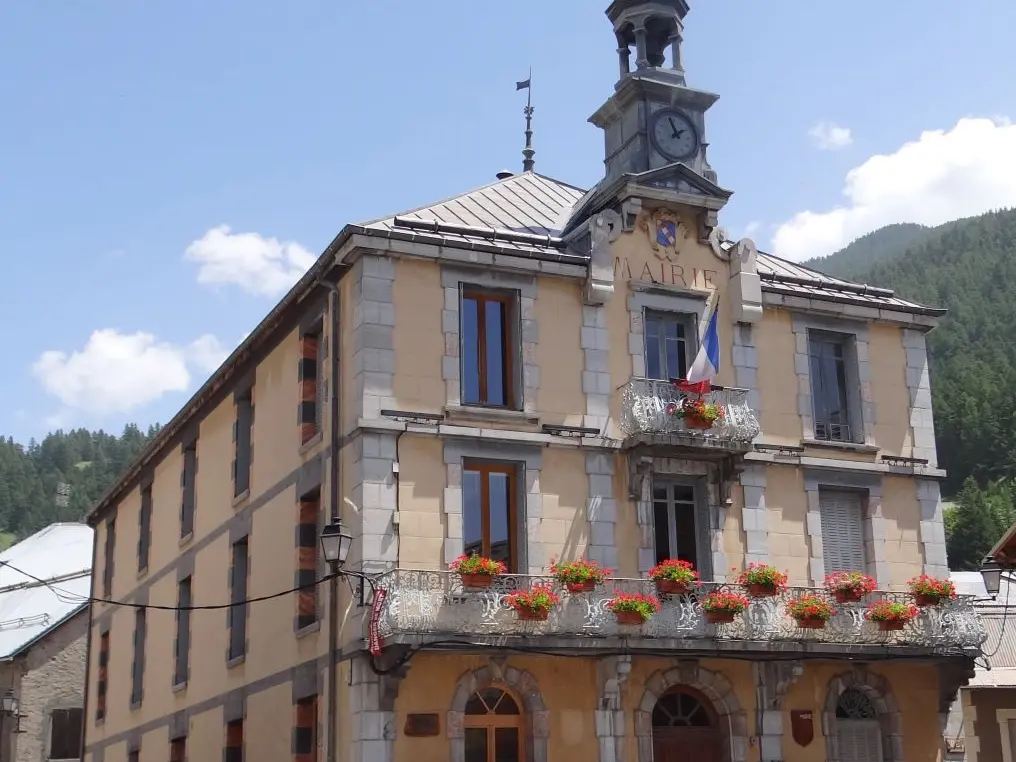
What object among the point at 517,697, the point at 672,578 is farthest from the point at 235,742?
the point at 672,578

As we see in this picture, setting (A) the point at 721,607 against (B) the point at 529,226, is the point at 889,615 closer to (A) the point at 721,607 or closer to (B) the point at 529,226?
(A) the point at 721,607

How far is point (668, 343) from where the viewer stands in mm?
23734

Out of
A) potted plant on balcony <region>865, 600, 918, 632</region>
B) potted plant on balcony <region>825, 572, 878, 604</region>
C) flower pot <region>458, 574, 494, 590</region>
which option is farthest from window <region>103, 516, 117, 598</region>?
potted plant on balcony <region>865, 600, 918, 632</region>

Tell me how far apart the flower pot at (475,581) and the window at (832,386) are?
7848 mm

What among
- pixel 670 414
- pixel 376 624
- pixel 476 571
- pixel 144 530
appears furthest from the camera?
pixel 144 530

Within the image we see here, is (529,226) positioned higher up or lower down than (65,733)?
higher up

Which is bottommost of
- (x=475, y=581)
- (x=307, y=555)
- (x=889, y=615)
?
(x=889, y=615)

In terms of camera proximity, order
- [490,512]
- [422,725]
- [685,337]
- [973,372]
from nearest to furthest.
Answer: [422,725], [490,512], [685,337], [973,372]

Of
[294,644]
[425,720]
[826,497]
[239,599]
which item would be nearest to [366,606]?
[425,720]

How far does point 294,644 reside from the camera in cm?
2247

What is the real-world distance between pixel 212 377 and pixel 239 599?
514 centimetres

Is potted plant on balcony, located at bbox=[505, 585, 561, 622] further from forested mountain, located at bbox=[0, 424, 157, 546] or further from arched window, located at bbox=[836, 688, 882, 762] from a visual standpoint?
forested mountain, located at bbox=[0, 424, 157, 546]

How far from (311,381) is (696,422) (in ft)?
21.9

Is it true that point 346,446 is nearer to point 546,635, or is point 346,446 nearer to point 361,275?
point 361,275
